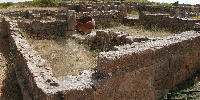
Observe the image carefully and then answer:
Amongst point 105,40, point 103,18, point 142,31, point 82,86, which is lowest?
point 142,31

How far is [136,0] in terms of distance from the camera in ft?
103

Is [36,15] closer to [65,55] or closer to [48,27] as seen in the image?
[48,27]

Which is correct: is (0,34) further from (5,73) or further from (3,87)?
(3,87)

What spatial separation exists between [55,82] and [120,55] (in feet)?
5.34

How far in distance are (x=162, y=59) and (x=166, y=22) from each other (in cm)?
1011

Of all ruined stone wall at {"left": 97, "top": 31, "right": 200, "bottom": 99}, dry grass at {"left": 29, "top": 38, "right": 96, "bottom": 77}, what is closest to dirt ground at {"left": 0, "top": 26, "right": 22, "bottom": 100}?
dry grass at {"left": 29, "top": 38, "right": 96, "bottom": 77}

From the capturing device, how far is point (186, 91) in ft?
26.2

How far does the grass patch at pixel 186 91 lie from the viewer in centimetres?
773

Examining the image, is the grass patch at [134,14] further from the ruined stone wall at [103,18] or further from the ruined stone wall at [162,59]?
the ruined stone wall at [162,59]

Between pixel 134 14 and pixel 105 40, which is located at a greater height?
pixel 105 40

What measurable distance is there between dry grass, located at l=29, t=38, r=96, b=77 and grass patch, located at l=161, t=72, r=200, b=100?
3223 millimetres

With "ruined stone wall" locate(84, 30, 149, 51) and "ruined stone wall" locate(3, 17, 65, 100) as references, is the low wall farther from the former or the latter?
"ruined stone wall" locate(84, 30, 149, 51)

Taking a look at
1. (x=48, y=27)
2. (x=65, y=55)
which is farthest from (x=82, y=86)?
(x=48, y=27)

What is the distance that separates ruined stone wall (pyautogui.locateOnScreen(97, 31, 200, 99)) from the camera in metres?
6.28
